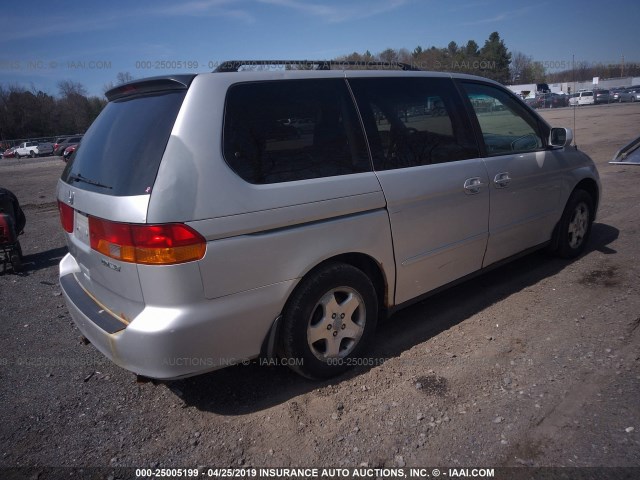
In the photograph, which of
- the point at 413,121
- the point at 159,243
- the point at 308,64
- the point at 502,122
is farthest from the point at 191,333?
the point at 502,122

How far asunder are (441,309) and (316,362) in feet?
5.09

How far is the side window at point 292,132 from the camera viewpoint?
240 cm

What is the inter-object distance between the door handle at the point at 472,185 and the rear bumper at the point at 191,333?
172 centimetres

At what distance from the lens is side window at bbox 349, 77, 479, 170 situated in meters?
2.99

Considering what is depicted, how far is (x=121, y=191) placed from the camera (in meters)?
2.28

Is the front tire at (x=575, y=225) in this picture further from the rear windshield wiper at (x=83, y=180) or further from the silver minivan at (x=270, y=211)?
the rear windshield wiper at (x=83, y=180)

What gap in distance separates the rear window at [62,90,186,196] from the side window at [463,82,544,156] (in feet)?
8.38

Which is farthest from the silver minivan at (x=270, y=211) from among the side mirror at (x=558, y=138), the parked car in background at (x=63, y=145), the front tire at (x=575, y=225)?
the parked car in background at (x=63, y=145)

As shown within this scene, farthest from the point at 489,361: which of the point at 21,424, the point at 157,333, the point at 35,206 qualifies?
the point at 35,206

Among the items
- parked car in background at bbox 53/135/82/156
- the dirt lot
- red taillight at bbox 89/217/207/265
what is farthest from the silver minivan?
parked car in background at bbox 53/135/82/156

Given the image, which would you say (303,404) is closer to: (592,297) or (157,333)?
(157,333)

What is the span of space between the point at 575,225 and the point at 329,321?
3356 millimetres

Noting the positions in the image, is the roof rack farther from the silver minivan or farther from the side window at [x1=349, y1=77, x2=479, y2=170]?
the side window at [x1=349, y1=77, x2=479, y2=170]

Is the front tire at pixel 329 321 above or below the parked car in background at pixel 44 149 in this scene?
below
